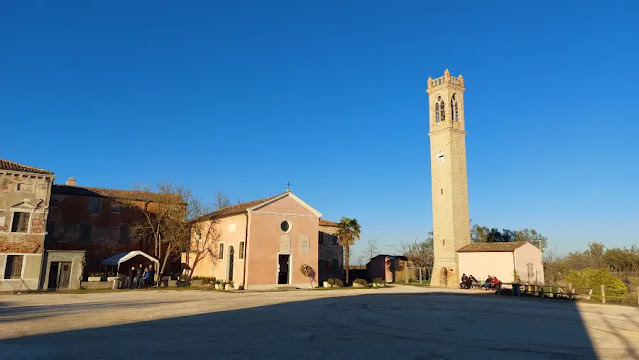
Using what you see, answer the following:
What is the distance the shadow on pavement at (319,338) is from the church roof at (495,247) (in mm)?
20339

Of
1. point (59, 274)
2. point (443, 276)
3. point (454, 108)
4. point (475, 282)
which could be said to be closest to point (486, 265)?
point (475, 282)

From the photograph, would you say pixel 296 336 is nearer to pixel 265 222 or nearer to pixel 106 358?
Result: pixel 106 358

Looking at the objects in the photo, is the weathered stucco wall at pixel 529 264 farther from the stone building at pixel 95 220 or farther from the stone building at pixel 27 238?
the stone building at pixel 27 238

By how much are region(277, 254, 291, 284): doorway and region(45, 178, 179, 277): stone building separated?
492 inches

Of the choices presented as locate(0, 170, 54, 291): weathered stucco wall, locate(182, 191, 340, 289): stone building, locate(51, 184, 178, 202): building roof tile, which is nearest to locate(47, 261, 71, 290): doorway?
locate(0, 170, 54, 291): weathered stucco wall

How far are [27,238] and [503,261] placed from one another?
35392 millimetres

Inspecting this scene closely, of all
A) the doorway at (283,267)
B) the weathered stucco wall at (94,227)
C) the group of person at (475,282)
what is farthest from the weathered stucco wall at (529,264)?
the weathered stucco wall at (94,227)

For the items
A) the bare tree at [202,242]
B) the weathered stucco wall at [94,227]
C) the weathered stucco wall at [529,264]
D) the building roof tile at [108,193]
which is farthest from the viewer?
the weathered stucco wall at [529,264]

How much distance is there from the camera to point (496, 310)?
1777cm

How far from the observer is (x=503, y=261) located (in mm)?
34719

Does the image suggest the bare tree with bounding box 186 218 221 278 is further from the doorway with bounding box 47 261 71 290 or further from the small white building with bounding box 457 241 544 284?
the small white building with bounding box 457 241 544 284

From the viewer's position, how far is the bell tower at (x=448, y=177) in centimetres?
3875

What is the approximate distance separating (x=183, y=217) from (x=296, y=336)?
89.4ft

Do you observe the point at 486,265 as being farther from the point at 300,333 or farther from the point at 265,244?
the point at 300,333
